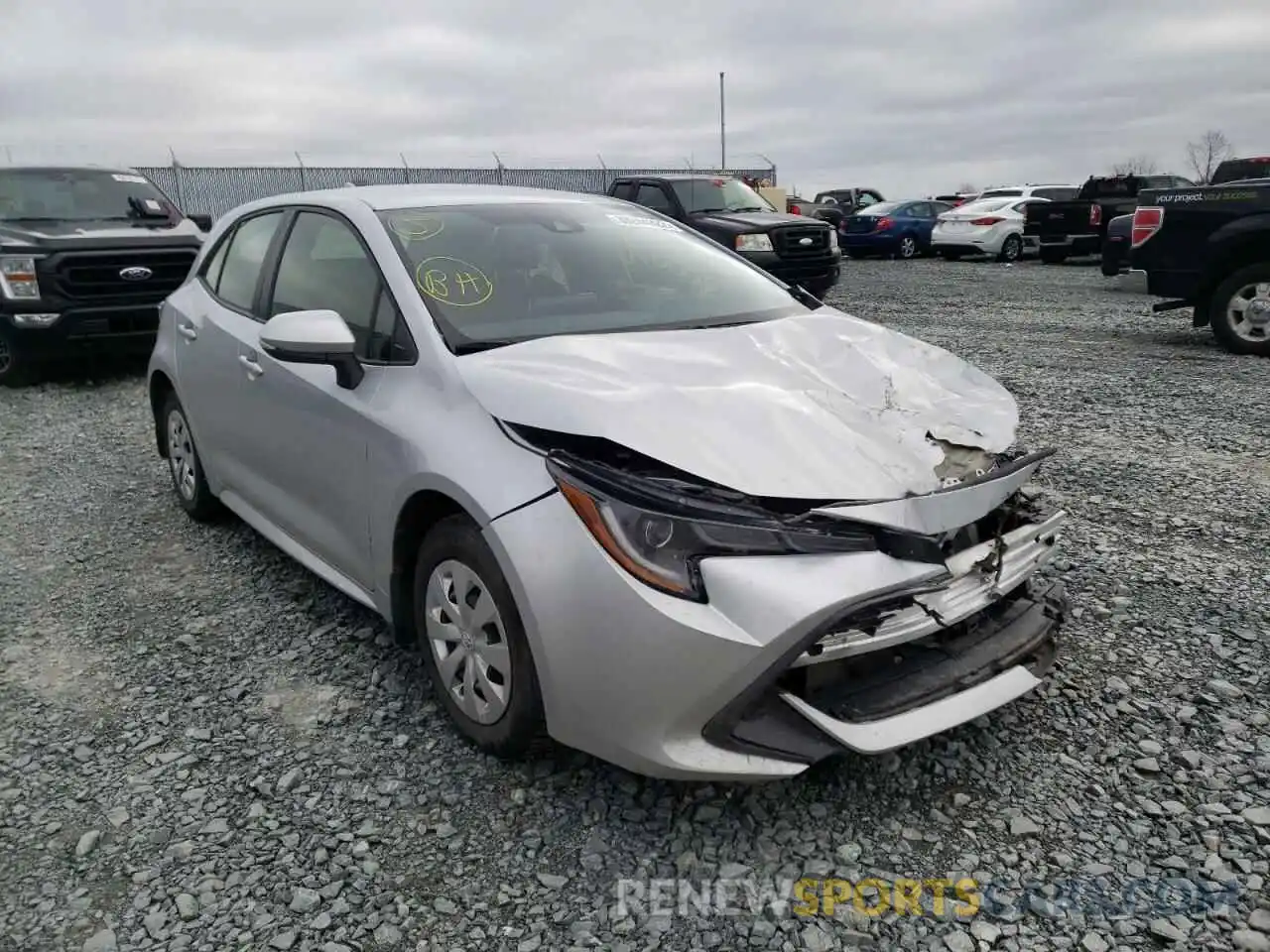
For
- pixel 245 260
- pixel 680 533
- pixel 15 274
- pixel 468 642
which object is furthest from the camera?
pixel 15 274

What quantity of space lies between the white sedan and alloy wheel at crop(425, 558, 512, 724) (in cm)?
2003

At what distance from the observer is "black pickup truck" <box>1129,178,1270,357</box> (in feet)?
27.7

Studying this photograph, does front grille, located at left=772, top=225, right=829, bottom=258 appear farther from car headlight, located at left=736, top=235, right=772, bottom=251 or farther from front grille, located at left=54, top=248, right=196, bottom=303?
front grille, located at left=54, top=248, right=196, bottom=303

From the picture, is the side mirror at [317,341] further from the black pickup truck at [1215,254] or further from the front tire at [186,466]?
the black pickup truck at [1215,254]

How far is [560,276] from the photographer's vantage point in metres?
3.58

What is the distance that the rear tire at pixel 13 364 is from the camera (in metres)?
8.68

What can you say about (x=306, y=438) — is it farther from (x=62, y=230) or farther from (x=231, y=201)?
(x=231, y=201)

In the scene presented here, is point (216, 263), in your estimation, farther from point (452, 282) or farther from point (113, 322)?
point (113, 322)

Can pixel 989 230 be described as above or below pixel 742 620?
above

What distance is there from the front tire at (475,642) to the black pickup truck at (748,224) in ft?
33.3

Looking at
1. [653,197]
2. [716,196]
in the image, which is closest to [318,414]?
[653,197]

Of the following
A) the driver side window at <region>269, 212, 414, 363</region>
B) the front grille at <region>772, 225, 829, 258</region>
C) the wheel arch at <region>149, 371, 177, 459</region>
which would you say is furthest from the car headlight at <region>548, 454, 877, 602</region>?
the front grille at <region>772, 225, 829, 258</region>

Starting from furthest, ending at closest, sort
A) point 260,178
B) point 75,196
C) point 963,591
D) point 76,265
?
point 260,178 → point 75,196 → point 76,265 → point 963,591

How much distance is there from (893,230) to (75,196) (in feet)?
58.1
